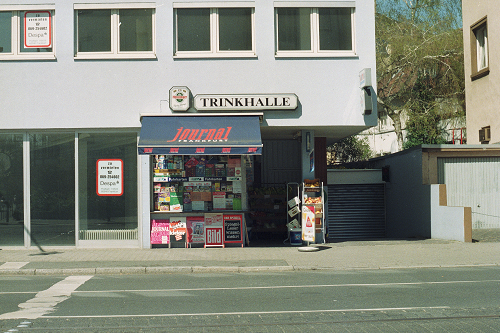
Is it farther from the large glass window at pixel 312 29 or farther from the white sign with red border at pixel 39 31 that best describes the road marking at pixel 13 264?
the large glass window at pixel 312 29

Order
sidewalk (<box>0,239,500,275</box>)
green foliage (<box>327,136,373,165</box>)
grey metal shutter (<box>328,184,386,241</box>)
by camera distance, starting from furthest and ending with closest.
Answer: green foliage (<box>327,136,373,165</box>)
grey metal shutter (<box>328,184,386,241</box>)
sidewalk (<box>0,239,500,275</box>)

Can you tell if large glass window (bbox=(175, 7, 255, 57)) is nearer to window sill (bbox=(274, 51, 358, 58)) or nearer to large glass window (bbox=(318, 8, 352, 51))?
window sill (bbox=(274, 51, 358, 58))

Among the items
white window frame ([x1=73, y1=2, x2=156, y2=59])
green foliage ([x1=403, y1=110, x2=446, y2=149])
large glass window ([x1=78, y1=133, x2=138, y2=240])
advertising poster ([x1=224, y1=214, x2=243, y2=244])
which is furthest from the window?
large glass window ([x1=78, y1=133, x2=138, y2=240])

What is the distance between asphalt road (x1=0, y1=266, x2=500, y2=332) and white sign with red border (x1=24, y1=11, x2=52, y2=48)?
22.8 ft

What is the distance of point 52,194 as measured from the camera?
14.6m

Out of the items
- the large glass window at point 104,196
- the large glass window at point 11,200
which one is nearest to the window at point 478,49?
the large glass window at point 104,196

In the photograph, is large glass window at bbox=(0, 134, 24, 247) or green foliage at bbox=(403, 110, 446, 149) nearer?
large glass window at bbox=(0, 134, 24, 247)

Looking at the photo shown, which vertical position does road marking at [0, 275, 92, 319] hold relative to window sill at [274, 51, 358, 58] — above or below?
below

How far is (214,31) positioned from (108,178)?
5.17 m

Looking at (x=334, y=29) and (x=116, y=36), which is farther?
(x=334, y=29)

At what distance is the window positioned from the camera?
21.1 meters

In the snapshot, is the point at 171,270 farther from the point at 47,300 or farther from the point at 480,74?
the point at 480,74

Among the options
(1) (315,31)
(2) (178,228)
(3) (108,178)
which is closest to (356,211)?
(1) (315,31)

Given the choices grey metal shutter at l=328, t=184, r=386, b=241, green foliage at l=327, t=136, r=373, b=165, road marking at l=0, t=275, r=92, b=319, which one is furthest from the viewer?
green foliage at l=327, t=136, r=373, b=165
